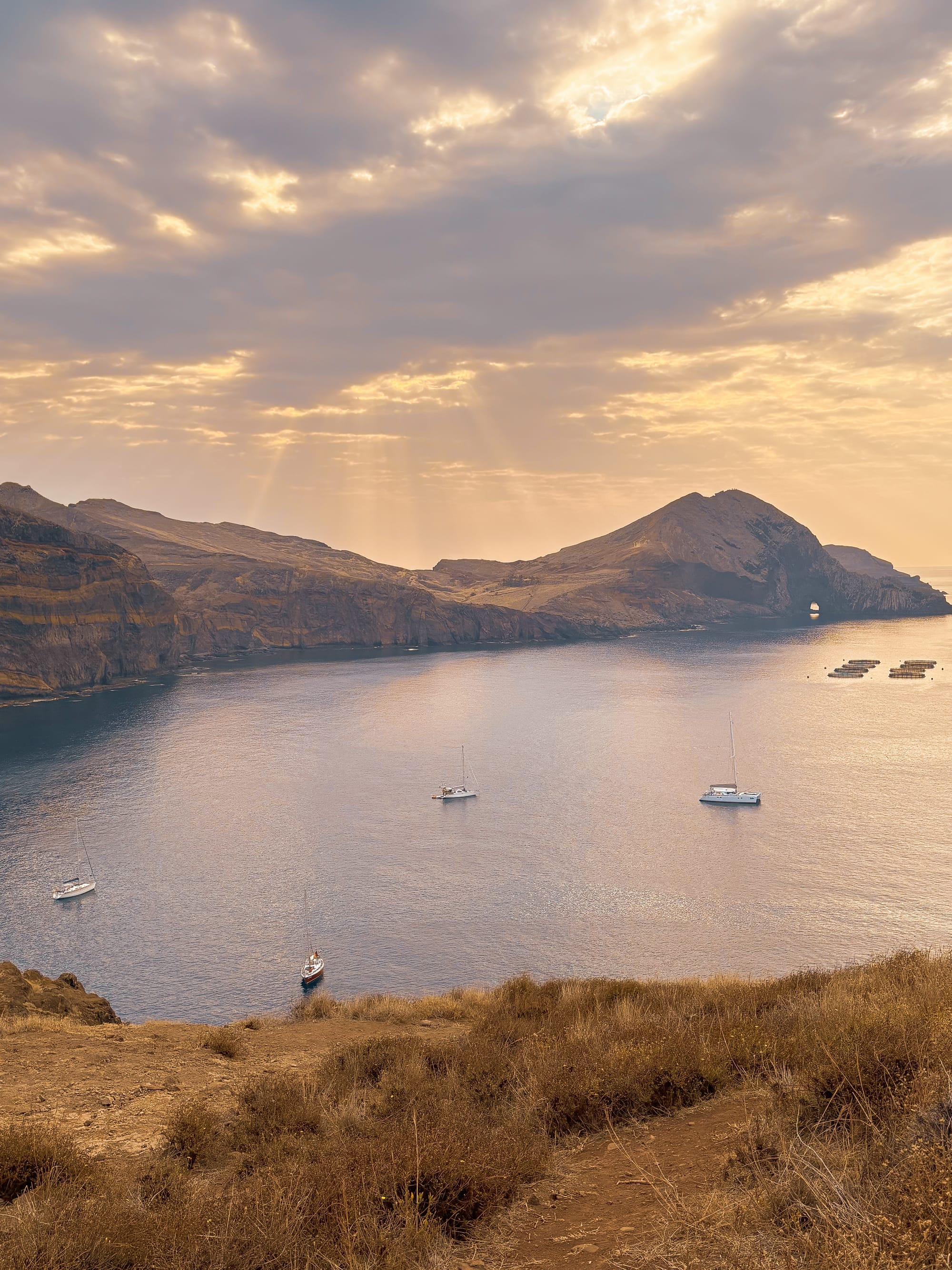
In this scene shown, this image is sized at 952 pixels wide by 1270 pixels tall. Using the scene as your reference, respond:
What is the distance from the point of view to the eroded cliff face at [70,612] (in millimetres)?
148125

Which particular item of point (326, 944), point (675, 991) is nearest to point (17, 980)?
point (675, 991)

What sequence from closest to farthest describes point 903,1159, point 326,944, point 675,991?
point 903,1159 < point 675,991 < point 326,944

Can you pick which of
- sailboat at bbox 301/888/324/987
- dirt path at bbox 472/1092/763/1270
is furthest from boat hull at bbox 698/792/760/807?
dirt path at bbox 472/1092/763/1270

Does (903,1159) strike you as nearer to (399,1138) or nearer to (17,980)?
(399,1138)

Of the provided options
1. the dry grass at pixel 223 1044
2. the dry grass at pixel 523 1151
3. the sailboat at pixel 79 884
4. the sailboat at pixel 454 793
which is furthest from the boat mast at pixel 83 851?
the dry grass at pixel 523 1151

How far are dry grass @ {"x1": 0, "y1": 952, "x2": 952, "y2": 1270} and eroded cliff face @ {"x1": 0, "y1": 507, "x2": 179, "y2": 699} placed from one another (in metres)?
156

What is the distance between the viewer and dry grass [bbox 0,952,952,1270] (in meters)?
5.66

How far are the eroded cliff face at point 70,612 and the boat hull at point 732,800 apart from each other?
124648mm

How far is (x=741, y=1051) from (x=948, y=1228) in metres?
6.38

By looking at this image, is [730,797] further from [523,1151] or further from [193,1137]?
[523,1151]

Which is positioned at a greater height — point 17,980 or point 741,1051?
point 741,1051

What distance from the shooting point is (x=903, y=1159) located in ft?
19.6

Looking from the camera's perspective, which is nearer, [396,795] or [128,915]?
[128,915]

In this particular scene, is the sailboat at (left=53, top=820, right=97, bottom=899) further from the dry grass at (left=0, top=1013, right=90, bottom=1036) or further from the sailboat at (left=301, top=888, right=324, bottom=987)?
the dry grass at (left=0, top=1013, right=90, bottom=1036)
